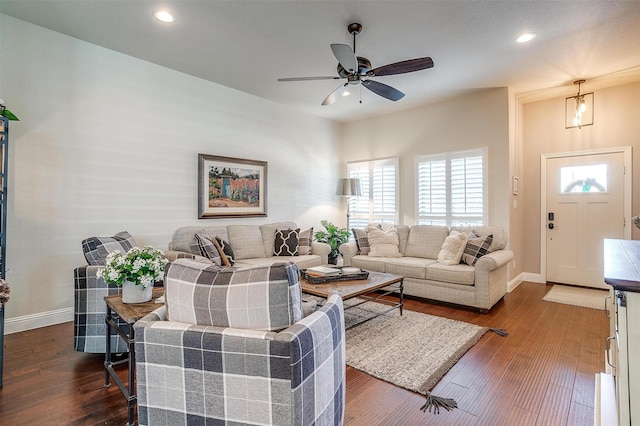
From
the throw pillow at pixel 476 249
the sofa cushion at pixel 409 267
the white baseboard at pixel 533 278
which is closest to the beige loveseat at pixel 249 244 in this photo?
the sofa cushion at pixel 409 267

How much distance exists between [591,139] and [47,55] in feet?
22.3

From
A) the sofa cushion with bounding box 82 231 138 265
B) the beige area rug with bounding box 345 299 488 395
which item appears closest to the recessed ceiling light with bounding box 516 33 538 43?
the beige area rug with bounding box 345 299 488 395

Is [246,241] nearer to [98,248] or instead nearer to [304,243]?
[304,243]

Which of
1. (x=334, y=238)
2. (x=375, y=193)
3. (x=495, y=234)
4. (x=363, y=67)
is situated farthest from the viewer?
(x=375, y=193)

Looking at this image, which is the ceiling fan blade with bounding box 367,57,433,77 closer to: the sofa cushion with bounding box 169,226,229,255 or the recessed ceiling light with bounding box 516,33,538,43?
the recessed ceiling light with bounding box 516,33,538,43

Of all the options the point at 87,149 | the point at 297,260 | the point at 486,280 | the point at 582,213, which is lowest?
the point at 486,280

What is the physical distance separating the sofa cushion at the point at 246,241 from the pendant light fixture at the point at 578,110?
4878 mm

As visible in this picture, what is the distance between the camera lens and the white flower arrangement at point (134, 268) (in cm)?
184

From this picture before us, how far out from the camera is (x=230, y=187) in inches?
182

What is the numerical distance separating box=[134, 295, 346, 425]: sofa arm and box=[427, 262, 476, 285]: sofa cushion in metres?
2.88

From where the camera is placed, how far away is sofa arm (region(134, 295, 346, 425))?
108 centimetres

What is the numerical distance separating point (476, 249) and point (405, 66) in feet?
7.65

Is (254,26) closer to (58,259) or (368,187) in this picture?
(58,259)

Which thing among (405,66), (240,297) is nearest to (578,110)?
(405,66)
